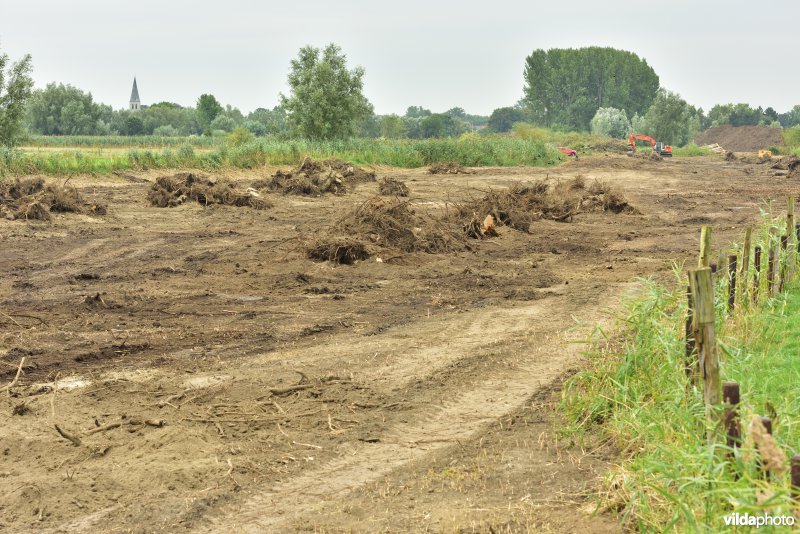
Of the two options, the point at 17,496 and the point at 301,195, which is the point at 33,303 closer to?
the point at 17,496

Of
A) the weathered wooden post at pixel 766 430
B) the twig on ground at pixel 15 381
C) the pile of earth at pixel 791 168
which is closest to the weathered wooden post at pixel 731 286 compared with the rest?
the weathered wooden post at pixel 766 430

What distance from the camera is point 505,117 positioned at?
158m

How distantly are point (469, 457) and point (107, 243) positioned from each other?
12991 millimetres

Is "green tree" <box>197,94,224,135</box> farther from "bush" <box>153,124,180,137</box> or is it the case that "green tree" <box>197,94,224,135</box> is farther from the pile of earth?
the pile of earth

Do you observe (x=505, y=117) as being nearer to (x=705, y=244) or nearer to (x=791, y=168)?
(x=791, y=168)

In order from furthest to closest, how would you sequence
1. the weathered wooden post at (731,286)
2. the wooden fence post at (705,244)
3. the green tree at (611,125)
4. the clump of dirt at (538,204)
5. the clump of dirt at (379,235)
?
the green tree at (611,125) < the clump of dirt at (538,204) < the clump of dirt at (379,235) < the weathered wooden post at (731,286) < the wooden fence post at (705,244)

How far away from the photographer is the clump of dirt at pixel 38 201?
20.5m

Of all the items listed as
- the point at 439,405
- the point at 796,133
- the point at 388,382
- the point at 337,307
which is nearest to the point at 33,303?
the point at 337,307

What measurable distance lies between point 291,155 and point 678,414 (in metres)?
34.3

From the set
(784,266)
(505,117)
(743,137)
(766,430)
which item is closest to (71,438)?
(766,430)

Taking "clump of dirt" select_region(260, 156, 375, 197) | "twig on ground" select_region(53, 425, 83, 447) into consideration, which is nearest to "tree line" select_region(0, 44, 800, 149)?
"clump of dirt" select_region(260, 156, 375, 197)

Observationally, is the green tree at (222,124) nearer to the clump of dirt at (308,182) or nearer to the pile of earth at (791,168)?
the pile of earth at (791,168)

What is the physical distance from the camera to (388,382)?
8539 millimetres

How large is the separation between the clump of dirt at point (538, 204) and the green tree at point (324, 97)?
26.6m
